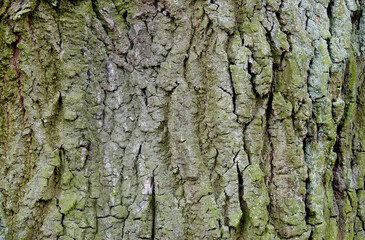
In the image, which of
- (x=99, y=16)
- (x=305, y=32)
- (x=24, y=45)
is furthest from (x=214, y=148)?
(x=24, y=45)

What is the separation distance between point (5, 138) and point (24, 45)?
0.44 metres

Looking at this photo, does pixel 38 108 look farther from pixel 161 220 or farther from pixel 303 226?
pixel 303 226

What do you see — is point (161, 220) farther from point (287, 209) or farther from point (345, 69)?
point (345, 69)

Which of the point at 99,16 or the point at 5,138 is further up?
the point at 99,16

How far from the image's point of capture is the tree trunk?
4.80 ft

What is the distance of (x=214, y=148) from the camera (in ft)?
4.88

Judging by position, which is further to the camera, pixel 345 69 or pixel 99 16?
pixel 345 69

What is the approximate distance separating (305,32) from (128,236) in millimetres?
1236

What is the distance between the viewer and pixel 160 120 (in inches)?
59.4

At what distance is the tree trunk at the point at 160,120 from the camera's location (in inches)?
57.6

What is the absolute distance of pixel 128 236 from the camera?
148cm

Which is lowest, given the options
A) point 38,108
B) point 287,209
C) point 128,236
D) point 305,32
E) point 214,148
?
point 128,236

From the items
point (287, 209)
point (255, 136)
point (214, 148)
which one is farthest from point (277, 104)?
point (287, 209)

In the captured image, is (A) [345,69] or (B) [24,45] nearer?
(B) [24,45]
